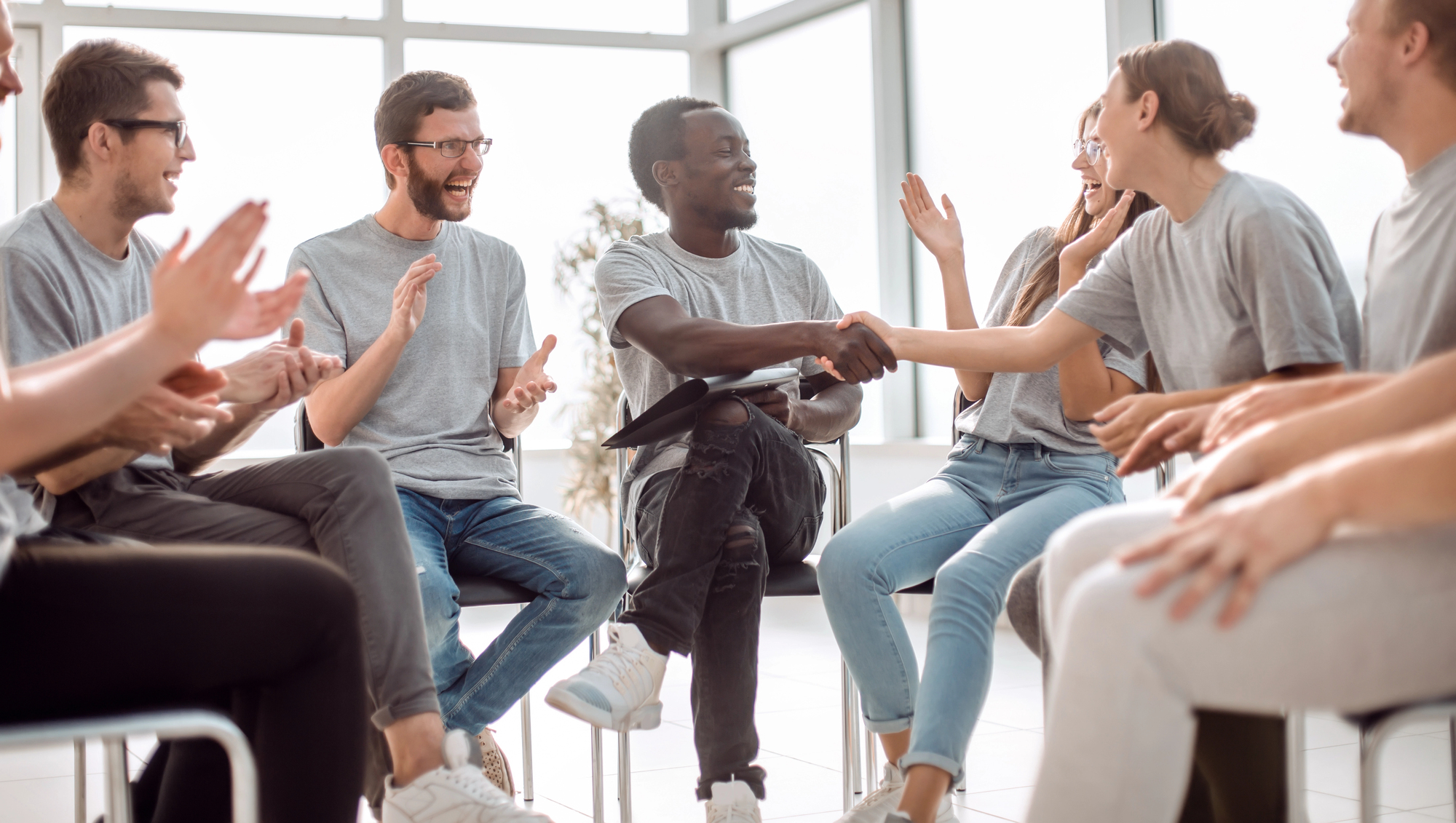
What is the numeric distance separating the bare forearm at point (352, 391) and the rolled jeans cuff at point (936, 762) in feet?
3.82

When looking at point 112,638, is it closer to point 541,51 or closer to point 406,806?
point 406,806

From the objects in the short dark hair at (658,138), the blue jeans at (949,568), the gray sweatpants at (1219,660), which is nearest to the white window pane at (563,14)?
the short dark hair at (658,138)

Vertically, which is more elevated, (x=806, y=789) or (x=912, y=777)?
(x=912, y=777)

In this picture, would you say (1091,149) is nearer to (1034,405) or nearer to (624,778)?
(1034,405)

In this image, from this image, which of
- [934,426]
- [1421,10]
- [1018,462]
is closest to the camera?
[1421,10]

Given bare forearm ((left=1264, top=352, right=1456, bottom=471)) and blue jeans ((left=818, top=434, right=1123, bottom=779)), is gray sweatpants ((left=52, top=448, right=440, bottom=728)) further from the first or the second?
bare forearm ((left=1264, top=352, right=1456, bottom=471))

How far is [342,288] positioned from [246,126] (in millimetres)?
3360

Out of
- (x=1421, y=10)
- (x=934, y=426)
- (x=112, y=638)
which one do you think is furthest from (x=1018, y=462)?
(x=934, y=426)

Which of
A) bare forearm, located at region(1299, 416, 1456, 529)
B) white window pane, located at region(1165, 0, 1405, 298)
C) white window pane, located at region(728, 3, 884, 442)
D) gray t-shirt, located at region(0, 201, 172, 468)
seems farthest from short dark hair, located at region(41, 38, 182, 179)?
white window pane, located at region(728, 3, 884, 442)

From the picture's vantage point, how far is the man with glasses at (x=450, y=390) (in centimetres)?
206

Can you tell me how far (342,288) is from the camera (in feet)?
7.58

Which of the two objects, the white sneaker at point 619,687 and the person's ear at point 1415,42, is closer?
the person's ear at point 1415,42

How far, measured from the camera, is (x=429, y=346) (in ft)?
7.64

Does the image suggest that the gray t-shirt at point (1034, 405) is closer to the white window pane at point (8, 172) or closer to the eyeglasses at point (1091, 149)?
the eyeglasses at point (1091, 149)
